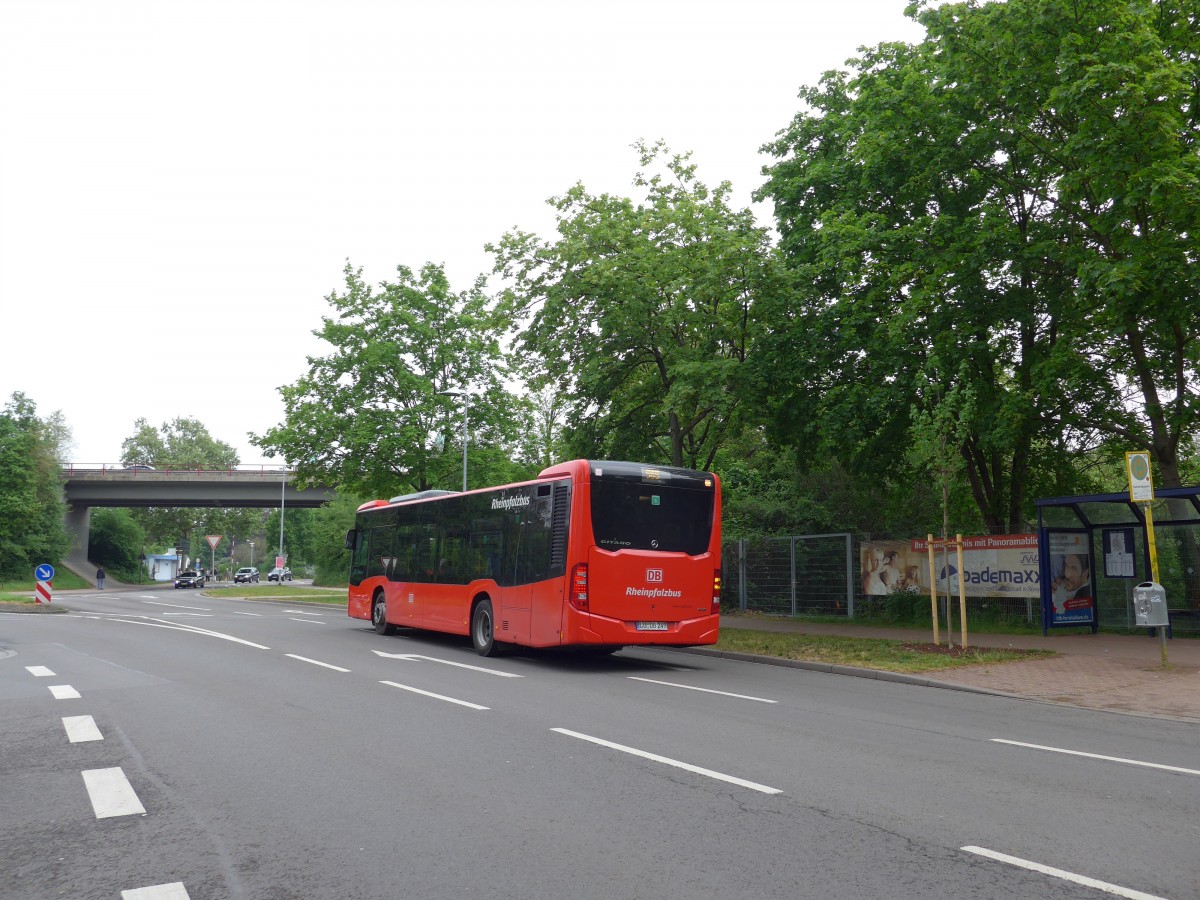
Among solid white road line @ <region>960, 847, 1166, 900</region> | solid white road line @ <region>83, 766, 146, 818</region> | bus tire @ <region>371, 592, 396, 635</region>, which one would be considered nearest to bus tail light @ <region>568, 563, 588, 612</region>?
solid white road line @ <region>83, 766, 146, 818</region>

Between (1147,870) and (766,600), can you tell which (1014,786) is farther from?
(766,600)

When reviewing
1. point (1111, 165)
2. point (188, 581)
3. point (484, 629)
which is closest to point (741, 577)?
point (484, 629)

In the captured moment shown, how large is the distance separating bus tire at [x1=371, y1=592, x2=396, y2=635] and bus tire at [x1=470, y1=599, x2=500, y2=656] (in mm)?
4976

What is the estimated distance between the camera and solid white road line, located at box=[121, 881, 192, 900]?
429 centimetres

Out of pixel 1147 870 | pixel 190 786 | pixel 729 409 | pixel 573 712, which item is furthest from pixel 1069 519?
pixel 190 786

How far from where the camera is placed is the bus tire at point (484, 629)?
1597cm

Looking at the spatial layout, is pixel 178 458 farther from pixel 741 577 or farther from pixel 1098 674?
pixel 1098 674

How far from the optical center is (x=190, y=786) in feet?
21.0

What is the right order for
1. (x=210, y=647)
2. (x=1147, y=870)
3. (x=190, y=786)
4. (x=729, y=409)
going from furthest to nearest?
(x=729, y=409) < (x=210, y=647) < (x=190, y=786) < (x=1147, y=870)

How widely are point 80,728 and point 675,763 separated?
5.43 metres

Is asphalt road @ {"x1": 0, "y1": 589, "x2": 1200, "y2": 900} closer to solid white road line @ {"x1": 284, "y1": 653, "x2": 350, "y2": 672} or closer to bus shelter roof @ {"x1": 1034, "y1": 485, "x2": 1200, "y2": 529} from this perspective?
solid white road line @ {"x1": 284, "y1": 653, "x2": 350, "y2": 672}

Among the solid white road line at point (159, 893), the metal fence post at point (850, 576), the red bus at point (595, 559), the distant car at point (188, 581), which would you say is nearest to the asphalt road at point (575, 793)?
the solid white road line at point (159, 893)

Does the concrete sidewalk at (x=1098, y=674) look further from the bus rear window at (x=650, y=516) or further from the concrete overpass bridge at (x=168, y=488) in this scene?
the concrete overpass bridge at (x=168, y=488)

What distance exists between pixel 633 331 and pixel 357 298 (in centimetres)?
1731
